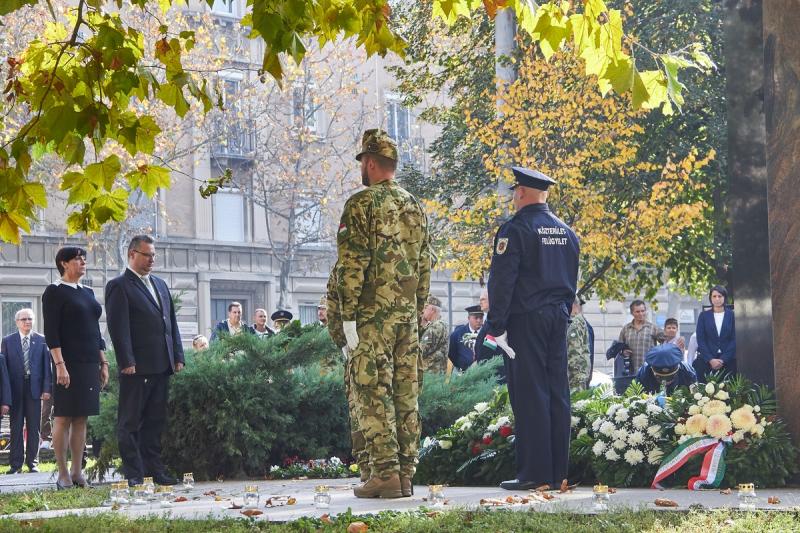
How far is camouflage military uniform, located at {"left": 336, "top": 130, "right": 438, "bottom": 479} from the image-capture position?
9242 mm

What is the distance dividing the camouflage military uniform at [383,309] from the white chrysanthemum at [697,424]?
205 centimetres

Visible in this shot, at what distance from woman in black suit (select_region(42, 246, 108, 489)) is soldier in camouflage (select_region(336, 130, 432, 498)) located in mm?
3733

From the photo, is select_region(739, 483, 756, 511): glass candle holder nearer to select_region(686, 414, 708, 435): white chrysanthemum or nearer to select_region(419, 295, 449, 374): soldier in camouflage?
select_region(686, 414, 708, 435): white chrysanthemum

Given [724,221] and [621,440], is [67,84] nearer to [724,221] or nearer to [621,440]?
[621,440]

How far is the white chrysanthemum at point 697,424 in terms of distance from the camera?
10.2 meters

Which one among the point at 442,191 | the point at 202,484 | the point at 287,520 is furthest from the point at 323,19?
the point at 442,191

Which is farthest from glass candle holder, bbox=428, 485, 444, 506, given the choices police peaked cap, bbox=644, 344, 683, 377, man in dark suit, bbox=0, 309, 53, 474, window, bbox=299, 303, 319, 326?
window, bbox=299, 303, 319, 326

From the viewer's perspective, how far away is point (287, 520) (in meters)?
7.87

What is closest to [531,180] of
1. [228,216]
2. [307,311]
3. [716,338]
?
[716,338]

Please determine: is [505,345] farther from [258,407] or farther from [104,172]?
[104,172]

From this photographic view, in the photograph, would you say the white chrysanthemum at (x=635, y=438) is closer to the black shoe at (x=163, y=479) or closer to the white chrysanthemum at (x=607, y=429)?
the white chrysanthemum at (x=607, y=429)

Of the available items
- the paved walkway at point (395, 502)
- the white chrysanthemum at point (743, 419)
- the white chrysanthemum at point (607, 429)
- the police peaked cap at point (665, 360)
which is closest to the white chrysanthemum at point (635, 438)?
the white chrysanthemum at point (607, 429)

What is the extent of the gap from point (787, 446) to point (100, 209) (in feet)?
16.7

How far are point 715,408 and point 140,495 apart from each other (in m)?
4.13
